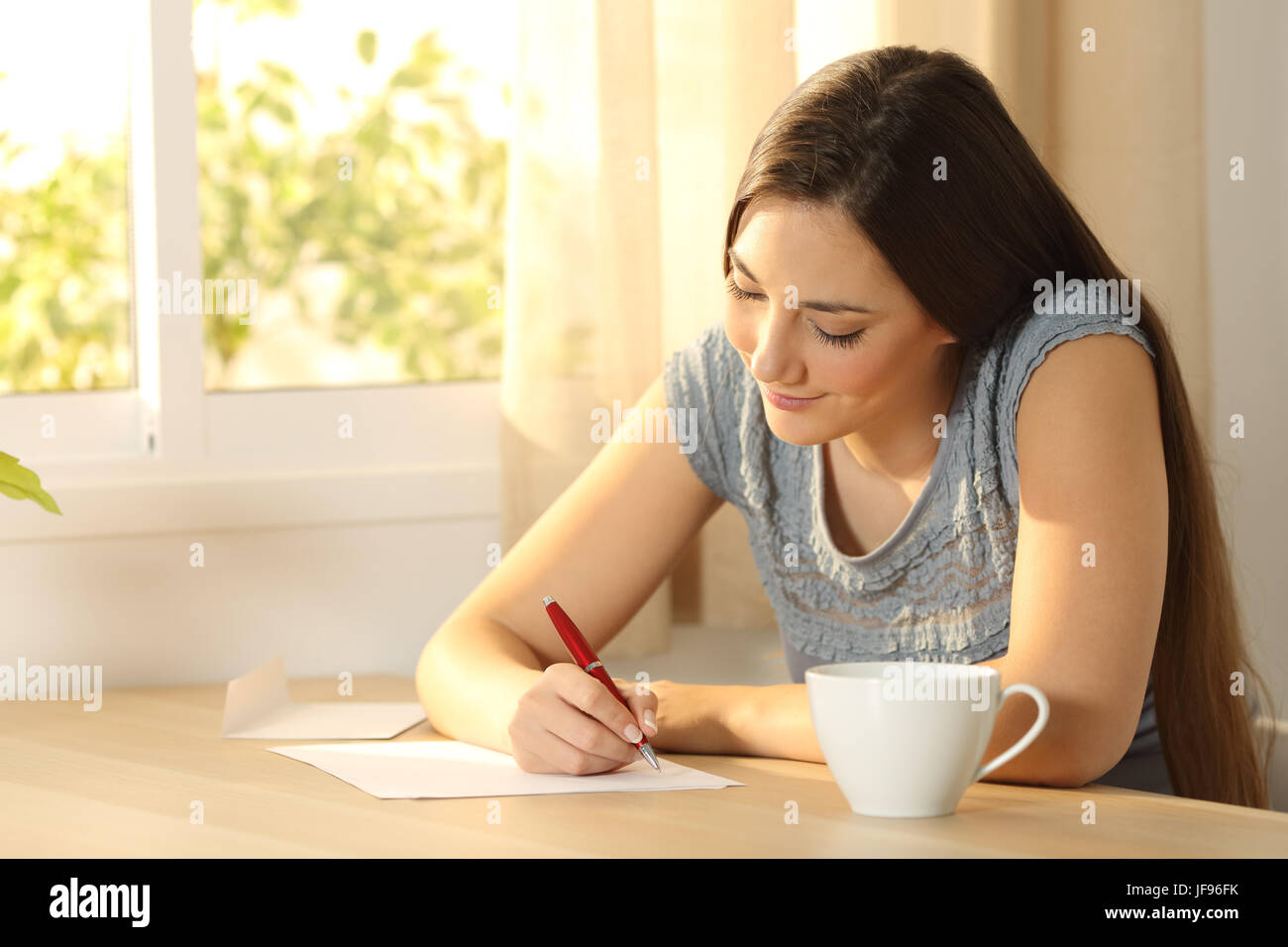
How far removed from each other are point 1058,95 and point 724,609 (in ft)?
2.25

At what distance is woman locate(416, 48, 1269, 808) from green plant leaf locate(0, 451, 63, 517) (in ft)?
1.14

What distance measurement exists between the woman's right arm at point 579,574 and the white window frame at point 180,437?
29cm

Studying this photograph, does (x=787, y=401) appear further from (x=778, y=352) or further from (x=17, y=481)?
(x=17, y=481)

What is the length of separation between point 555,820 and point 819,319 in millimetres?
411

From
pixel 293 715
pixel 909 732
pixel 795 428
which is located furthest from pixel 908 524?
pixel 293 715

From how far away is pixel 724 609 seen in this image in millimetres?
1505

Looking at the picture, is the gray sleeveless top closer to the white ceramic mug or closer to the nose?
the nose

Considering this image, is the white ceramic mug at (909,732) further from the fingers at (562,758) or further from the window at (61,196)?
the window at (61,196)

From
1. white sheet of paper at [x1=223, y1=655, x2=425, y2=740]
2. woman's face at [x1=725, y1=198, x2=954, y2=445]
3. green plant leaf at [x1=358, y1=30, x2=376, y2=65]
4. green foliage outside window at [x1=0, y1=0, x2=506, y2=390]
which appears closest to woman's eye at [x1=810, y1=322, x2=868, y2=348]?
woman's face at [x1=725, y1=198, x2=954, y2=445]

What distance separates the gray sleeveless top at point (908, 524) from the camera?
111cm

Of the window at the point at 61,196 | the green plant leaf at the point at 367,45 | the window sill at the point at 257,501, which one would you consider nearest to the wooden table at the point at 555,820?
the window sill at the point at 257,501

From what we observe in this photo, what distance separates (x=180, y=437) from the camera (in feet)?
4.81

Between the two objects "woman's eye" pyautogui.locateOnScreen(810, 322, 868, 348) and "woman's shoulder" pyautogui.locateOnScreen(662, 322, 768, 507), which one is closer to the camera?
"woman's eye" pyautogui.locateOnScreen(810, 322, 868, 348)

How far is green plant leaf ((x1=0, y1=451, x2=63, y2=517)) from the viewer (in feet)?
3.61
